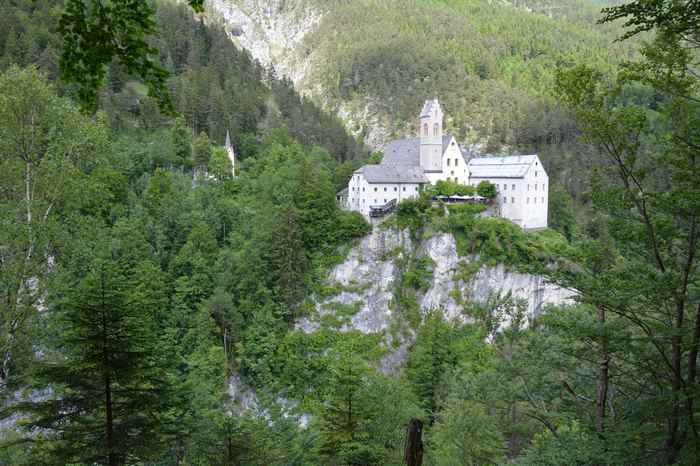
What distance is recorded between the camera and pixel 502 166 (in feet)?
145

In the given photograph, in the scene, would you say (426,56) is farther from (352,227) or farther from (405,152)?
(352,227)

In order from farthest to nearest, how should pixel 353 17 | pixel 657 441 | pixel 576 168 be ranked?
1. pixel 353 17
2. pixel 576 168
3. pixel 657 441

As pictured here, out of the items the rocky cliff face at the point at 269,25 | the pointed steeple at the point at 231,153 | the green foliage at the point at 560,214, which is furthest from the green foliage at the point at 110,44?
the rocky cliff face at the point at 269,25

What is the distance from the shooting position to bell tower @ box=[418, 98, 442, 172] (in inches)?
1738

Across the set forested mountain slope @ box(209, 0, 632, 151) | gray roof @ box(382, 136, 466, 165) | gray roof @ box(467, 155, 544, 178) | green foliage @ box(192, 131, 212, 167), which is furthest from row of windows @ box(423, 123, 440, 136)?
forested mountain slope @ box(209, 0, 632, 151)

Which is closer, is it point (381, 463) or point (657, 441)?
point (657, 441)

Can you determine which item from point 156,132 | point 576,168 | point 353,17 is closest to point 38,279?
point 156,132

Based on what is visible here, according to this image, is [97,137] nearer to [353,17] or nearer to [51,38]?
[51,38]

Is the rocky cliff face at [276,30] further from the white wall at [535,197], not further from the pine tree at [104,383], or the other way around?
the pine tree at [104,383]

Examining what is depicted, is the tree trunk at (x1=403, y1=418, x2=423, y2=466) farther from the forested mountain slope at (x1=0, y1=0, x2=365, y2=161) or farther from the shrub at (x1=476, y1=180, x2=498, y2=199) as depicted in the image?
the forested mountain slope at (x1=0, y1=0, x2=365, y2=161)

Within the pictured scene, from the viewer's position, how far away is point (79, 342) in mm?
7594

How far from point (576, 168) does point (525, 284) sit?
1801 inches

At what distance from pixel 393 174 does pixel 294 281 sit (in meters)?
13.5

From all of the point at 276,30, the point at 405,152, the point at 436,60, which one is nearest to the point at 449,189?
the point at 405,152
